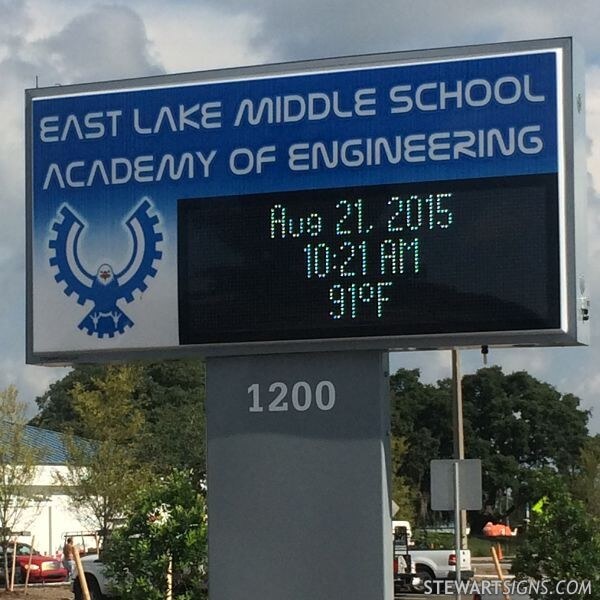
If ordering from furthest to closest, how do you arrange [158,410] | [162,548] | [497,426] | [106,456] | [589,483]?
[497,426], [158,410], [589,483], [106,456], [162,548]

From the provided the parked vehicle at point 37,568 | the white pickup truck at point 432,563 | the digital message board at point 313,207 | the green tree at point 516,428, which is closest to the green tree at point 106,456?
the parked vehicle at point 37,568

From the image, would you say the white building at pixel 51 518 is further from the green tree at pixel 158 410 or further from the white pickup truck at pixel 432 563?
the white pickup truck at pixel 432 563

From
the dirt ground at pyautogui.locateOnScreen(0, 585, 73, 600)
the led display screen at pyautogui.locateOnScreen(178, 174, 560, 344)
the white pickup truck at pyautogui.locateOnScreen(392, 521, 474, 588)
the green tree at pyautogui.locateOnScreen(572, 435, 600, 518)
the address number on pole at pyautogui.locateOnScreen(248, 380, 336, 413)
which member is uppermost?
the led display screen at pyautogui.locateOnScreen(178, 174, 560, 344)

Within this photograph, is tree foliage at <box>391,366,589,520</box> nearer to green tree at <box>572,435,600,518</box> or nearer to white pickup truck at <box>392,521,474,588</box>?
green tree at <box>572,435,600,518</box>

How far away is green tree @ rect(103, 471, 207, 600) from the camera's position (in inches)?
663

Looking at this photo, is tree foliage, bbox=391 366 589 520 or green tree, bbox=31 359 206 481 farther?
tree foliage, bbox=391 366 589 520

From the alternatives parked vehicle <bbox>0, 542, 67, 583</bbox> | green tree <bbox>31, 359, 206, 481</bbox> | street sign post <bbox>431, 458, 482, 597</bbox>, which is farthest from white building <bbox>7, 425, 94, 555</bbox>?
street sign post <bbox>431, 458, 482, 597</bbox>

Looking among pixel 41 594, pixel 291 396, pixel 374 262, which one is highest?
pixel 374 262

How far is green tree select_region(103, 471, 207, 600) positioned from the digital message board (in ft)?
14.6

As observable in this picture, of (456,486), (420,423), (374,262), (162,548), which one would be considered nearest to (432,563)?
(456,486)

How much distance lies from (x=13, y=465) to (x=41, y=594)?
4.43 m

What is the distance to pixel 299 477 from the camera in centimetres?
1252

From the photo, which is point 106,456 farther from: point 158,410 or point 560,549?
point 158,410

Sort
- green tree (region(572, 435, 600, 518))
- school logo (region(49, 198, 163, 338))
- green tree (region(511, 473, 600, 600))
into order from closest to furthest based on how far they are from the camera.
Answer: school logo (region(49, 198, 163, 338))
green tree (region(511, 473, 600, 600))
green tree (region(572, 435, 600, 518))
